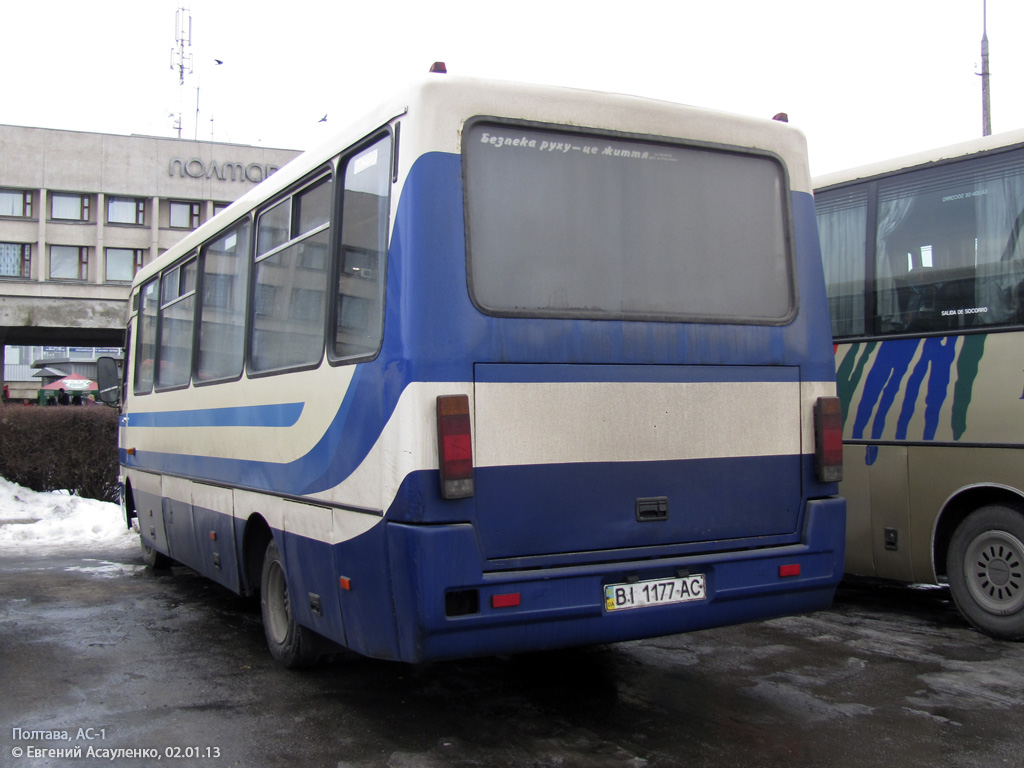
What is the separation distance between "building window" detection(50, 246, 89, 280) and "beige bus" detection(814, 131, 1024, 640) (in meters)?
61.8

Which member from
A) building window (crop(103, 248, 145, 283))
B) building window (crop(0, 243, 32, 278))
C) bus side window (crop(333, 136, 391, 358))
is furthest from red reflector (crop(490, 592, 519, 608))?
building window (crop(0, 243, 32, 278))

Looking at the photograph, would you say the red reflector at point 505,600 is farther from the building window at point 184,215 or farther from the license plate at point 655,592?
the building window at point 184,215

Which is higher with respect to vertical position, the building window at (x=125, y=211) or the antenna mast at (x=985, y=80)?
the building window at (x=125, y=211)

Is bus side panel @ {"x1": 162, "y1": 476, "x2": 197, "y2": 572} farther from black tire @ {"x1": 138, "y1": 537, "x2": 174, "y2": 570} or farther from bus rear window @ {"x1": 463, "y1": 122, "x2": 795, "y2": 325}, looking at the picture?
bus rear window @ {"x1": 463, "y1": 122, "x2": 795, "y2": 325}

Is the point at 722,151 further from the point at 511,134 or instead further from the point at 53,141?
the point at 53,141

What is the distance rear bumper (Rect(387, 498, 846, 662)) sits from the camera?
445cm

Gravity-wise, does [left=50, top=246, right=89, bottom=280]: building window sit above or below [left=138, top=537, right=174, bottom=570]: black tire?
above

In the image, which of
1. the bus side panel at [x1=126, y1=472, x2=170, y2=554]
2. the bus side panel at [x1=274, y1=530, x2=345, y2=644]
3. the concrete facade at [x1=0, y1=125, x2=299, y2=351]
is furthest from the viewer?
the concrete facade at [x1=0, y1=125, x2=299, y2=351]

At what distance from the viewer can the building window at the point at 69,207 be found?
61812 millimetres

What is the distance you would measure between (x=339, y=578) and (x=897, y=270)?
5.02 meters

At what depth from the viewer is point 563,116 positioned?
498cm

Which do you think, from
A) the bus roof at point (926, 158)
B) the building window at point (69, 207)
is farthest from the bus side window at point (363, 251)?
A: the building window at point (69, 207)

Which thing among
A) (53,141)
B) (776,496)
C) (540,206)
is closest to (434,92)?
(540,206)

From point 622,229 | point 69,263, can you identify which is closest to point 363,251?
point 622,229
